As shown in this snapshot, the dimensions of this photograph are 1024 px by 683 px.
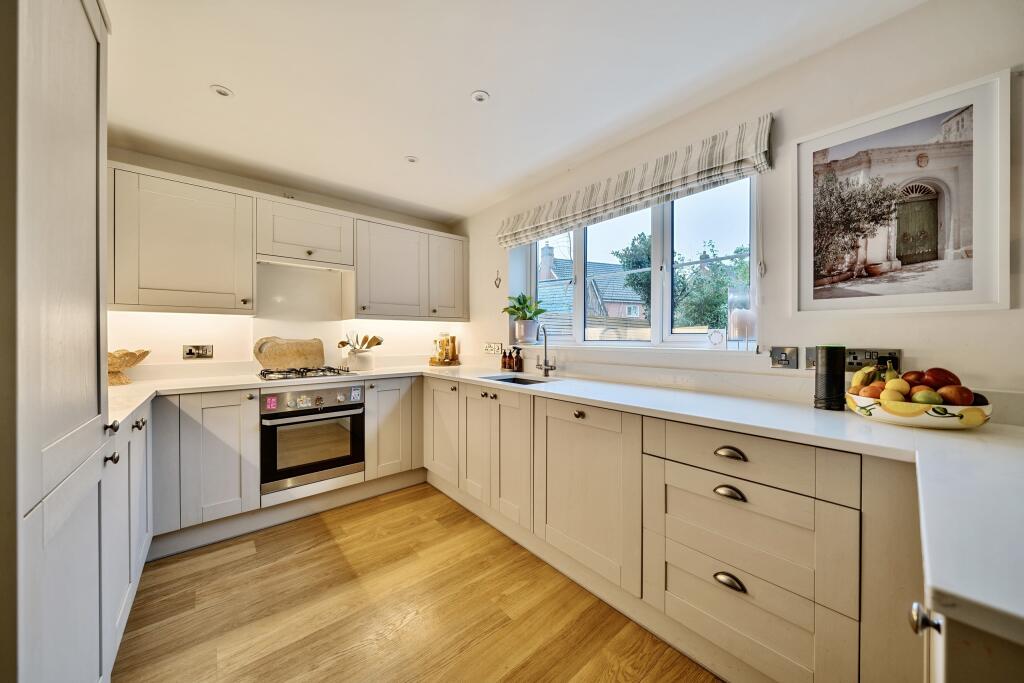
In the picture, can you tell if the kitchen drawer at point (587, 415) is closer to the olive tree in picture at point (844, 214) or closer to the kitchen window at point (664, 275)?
the kitchen window at point (664, 275)

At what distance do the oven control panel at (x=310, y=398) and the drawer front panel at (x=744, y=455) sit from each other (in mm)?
2126

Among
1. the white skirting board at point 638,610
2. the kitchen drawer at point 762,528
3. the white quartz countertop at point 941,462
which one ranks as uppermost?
the white quartz countertop at point 941,462

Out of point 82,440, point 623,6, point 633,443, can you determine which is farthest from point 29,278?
point 623,6

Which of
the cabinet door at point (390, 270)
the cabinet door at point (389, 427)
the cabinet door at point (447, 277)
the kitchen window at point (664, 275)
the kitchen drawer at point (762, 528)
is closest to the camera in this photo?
the kitchen drawer at point (762, 528)

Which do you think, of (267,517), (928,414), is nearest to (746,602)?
(928,414)

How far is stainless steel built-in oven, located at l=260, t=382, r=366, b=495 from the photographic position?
2.36 metres

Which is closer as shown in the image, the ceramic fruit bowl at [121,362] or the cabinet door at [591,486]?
the cabinet door at [591,486]

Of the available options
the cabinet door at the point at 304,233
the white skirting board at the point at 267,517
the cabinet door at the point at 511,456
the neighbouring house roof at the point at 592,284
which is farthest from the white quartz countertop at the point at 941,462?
the cabinet door at the point at 304,233

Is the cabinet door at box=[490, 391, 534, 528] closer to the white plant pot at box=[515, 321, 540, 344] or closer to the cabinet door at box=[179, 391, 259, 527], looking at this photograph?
the white plant pot at box=[515, 321, 540, 344]

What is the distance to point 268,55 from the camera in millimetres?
1604

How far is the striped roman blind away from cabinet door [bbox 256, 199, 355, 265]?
4.53 ft

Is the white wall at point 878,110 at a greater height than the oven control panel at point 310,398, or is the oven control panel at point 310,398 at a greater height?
the white wall at point 878,110

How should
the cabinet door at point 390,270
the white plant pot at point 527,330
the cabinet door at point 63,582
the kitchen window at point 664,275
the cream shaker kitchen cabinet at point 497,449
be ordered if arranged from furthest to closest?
the cabinet door at point 390,270 < the white plant pot at point 527,330 < the cream shaker kitchen cabinet at point 497,449 < the kitchen window at point 664,275 < the cabinet door at point 63,582

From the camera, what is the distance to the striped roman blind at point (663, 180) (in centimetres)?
174
